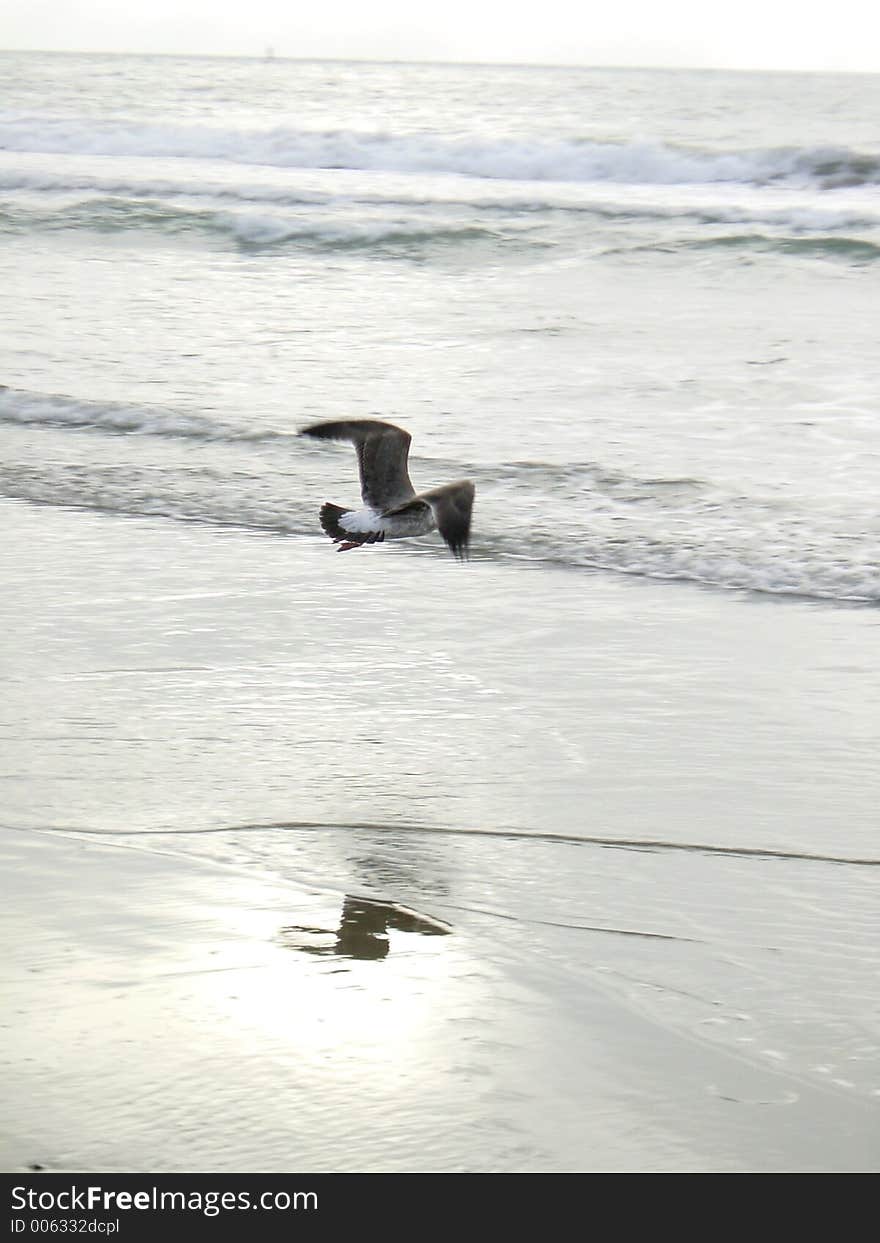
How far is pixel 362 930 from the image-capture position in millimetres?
3357

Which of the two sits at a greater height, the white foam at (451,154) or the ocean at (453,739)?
the white foam at (451,154)

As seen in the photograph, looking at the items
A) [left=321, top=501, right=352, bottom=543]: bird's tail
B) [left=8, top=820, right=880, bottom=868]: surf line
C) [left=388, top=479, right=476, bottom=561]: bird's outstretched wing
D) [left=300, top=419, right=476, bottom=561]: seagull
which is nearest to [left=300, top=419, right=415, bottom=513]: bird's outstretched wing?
[left=300, top=419, right=476, bottom=561]: seagull

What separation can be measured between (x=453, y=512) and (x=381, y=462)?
0.62 metres

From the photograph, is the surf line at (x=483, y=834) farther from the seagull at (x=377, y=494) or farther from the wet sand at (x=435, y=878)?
the seagull at (x=377, y=494)

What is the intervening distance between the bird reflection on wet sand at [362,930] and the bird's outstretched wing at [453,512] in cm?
139

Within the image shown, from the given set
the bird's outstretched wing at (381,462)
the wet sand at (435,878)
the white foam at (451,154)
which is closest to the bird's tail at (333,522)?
the bird's outstretched wing at (381,462)

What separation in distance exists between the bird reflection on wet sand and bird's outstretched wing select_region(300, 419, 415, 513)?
197cm

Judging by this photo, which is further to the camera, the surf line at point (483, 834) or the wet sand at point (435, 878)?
the surf line at point (483, 834)

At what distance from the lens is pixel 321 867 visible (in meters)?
3.71

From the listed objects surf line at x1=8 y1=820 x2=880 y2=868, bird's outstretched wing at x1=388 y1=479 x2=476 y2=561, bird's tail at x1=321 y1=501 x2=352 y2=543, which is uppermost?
bird's outstretched wing at x1=388 y1=479 x2=476 y2=561

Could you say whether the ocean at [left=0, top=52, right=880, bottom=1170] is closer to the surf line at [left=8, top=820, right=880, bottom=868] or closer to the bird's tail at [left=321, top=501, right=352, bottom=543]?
the surf line at [left=8, top=820, right=880, bottom=868]

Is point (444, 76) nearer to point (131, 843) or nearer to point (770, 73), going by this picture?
point (770, 73)

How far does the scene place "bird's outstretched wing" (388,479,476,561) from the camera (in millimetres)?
→ 4672

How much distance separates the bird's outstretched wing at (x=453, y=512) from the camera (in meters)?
4.67
